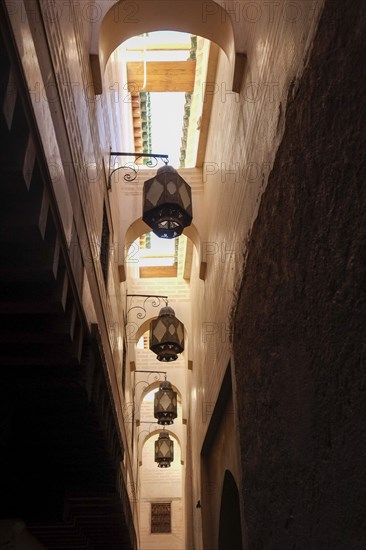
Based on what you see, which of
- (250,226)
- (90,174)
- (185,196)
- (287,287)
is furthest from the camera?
(185,196)

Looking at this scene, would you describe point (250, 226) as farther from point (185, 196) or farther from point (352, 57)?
point (352, 57)

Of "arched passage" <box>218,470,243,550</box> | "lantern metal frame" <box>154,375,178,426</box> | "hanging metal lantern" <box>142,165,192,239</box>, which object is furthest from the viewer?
"lantern metal frame" <box>154,375,178,426</box>

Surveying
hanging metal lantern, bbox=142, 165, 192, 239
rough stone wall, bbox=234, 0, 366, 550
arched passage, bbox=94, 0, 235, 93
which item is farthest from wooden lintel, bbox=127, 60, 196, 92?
rough stone wall, bbox=234, 0, 366, 550

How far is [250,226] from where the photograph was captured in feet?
13.8

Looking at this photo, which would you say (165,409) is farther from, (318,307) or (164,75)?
(318,307)

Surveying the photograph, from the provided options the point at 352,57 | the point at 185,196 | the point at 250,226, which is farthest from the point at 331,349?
the point at 185,196

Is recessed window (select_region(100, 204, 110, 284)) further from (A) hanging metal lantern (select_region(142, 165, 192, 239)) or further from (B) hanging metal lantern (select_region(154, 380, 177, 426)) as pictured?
(B) hanging metal lantern (select_region(154, 380, 177, 426))

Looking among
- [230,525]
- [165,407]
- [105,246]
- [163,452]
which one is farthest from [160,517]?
[105,246]

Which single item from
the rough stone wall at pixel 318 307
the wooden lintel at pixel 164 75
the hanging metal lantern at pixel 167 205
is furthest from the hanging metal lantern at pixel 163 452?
the rough stone wall at pixel 318 307

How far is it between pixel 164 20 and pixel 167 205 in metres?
1.74

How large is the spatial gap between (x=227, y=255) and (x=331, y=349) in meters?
3.47

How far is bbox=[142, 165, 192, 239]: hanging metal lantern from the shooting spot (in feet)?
17.3

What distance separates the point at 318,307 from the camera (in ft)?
8.05

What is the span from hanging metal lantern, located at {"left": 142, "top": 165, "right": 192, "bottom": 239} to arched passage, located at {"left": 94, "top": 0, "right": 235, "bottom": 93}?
3.26 feet
